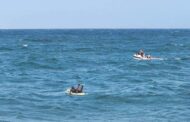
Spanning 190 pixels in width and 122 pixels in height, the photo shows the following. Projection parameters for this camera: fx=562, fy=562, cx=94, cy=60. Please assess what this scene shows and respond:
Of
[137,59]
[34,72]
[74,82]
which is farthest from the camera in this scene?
[137,59]

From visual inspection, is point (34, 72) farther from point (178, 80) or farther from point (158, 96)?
point (158, 96)

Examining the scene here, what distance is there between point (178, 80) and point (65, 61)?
27.6 metres

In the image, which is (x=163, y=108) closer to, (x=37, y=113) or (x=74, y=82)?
(x=37, y=113)

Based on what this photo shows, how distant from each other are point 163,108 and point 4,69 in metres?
32.2

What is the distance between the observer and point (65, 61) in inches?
3123

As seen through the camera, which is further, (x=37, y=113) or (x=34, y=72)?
(x=34, y=72)

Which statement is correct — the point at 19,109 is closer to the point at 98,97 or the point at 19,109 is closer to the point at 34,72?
the point at 98,97

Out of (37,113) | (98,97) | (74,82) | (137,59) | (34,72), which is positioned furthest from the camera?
(137,59)

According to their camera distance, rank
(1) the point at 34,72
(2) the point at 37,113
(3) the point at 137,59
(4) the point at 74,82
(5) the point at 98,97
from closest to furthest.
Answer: (2) the point at 37,113, (5) the point at 98,97, (4) the point at 74,82, (1) the point at 34,72, (3) the point at 137,59

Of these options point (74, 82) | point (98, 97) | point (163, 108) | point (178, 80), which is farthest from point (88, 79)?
point (163, 108)

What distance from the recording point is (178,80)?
180 feet

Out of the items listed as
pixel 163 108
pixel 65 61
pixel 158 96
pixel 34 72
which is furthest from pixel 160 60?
pixel 163 108

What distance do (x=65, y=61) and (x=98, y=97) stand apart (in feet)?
119

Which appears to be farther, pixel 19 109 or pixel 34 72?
pixel 34 72
